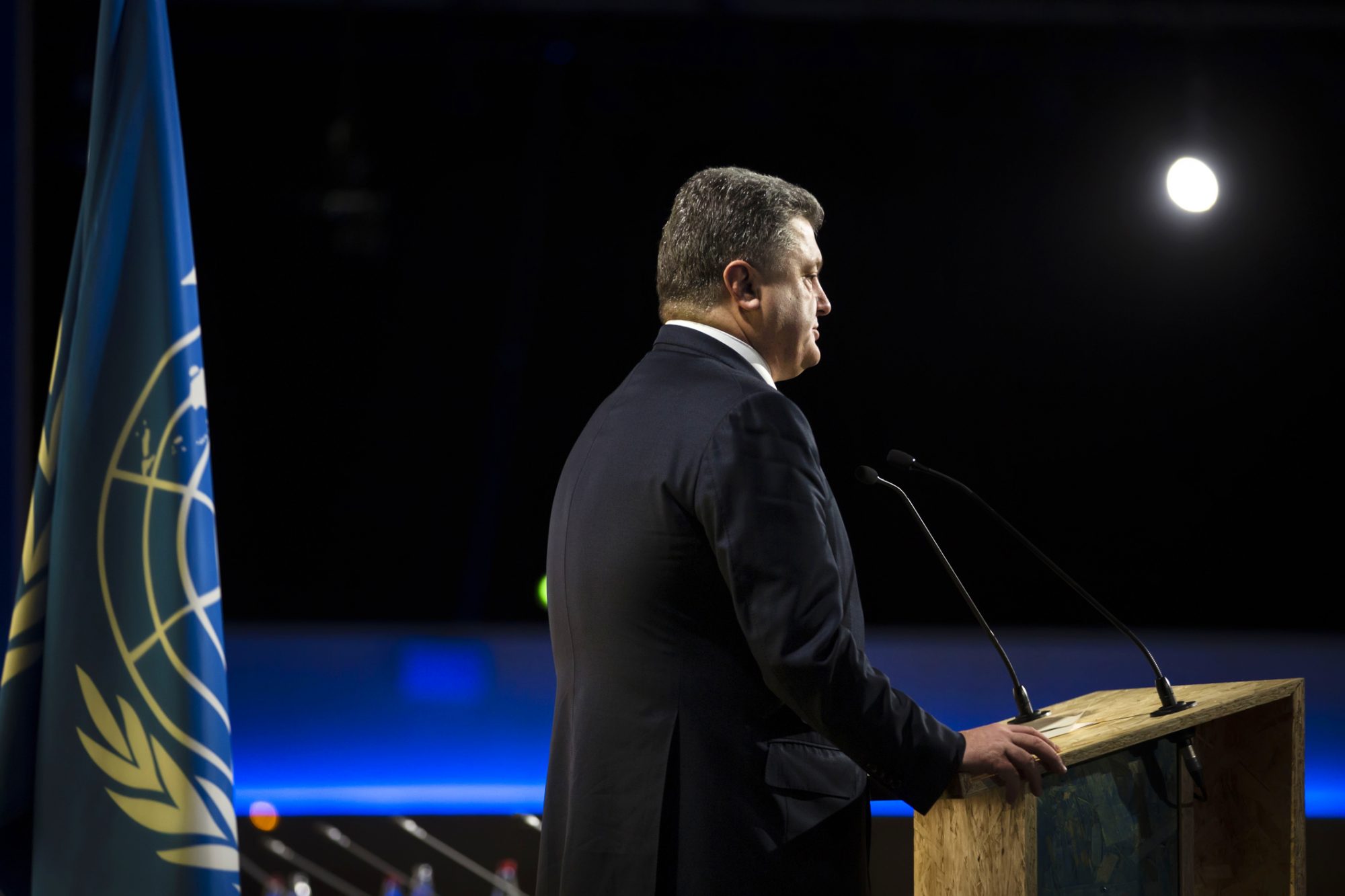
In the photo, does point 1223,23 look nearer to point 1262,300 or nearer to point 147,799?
point 1262,300

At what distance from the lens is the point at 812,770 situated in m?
1.24

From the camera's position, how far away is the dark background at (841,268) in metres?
3.85

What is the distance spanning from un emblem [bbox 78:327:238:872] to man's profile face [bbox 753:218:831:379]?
82 cm

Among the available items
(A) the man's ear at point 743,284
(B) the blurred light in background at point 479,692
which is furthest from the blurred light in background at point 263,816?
(A) the man's ear at point 743,284

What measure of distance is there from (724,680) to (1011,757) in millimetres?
296

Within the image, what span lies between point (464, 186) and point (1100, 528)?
232cm

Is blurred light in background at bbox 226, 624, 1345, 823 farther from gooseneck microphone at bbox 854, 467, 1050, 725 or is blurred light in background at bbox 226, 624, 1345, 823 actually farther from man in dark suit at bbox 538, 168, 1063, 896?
man in dark suit at bbox 538, 168, 1063, 896

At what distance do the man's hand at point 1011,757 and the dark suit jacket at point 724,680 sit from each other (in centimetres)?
2

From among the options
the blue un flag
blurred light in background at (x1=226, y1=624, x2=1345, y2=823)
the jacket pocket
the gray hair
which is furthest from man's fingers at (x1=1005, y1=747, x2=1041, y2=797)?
blurred light in background at (x1=226, y1=624, x2=1345, y2=823)

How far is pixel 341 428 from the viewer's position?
3865 mm

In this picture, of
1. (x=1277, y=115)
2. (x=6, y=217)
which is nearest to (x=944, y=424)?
(x=1277, y=115)

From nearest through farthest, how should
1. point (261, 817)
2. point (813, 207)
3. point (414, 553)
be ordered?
1. point (813, 207)
2. point (261, 817)
3. point (414, 553)

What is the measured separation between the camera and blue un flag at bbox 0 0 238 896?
159 cm

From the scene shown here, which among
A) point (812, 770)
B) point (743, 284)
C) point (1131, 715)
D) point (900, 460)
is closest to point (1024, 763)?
point (812, 770)
